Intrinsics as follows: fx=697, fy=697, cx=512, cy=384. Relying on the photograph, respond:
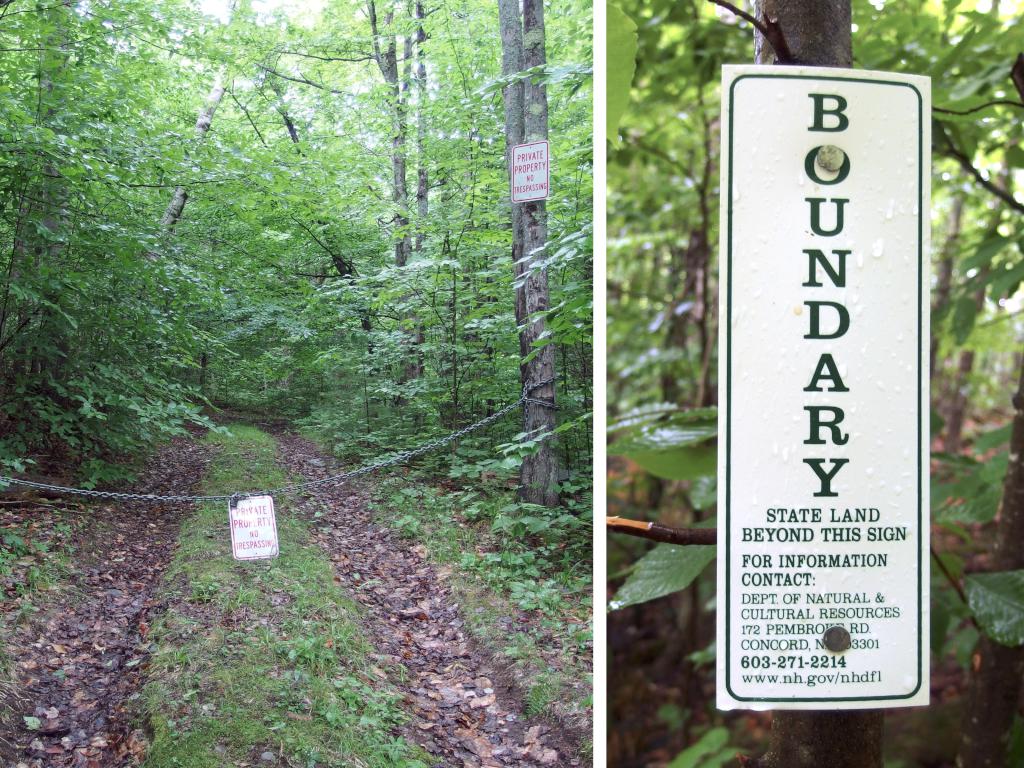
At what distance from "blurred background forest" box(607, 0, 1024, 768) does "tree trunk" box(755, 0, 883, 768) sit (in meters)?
0.09

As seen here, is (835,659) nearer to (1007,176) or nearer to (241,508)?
(1007,176)

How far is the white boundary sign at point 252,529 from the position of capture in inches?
62.4

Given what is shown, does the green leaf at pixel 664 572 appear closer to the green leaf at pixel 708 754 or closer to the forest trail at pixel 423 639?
the green leaf at pixel 708 754

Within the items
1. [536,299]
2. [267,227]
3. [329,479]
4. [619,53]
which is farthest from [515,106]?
[619,53]

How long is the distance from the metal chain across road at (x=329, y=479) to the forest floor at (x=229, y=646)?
0.8 inches

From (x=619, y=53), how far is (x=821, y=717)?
411mm

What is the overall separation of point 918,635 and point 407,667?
1427 mm

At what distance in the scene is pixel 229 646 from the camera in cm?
152

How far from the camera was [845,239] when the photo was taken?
41 cm

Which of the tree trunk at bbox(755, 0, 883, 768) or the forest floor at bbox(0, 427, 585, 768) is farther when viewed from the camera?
the forest floor at bbox(0, 427, 585, 768)

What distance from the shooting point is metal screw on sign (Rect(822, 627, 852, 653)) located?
1.39 ft

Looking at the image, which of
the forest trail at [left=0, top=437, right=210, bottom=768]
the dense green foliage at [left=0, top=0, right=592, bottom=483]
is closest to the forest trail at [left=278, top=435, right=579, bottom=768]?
the dense green foliage at [left=0, top=0, right=592, bottom=483]

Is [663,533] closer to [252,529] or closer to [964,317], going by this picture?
[964,317]

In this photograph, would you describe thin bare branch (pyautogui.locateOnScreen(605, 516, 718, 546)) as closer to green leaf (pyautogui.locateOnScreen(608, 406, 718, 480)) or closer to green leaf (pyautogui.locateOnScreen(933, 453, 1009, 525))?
green leaf (pyautogui.locateOnScreen(608, 406, 718, 480))
